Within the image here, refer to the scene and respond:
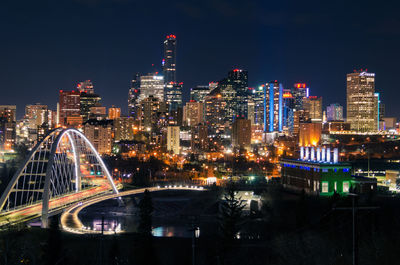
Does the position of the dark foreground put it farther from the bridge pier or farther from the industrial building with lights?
the industrial building with lights

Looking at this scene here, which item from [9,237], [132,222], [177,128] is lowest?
[132,222]

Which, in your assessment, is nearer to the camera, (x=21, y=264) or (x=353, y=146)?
(x=21, y=264)

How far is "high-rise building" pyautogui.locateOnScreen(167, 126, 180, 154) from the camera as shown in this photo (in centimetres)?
17144

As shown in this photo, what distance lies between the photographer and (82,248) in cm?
4172

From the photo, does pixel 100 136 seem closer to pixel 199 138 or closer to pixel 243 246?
pixel 199 138

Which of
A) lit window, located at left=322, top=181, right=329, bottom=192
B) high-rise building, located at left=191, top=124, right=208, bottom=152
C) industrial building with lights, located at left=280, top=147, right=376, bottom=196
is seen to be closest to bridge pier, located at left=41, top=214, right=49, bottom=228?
industrial building with lights, located at left=280, top=147, right=376, bottom=196

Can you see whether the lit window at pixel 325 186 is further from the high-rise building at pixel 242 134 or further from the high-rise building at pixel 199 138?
the high-rise building at pixel 242 134

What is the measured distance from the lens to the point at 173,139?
17362 centimetres

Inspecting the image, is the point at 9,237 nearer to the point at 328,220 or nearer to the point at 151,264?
the point at 151,264

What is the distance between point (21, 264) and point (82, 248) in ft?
29.9

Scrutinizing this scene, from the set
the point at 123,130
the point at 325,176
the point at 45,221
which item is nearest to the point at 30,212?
the point at 45,221

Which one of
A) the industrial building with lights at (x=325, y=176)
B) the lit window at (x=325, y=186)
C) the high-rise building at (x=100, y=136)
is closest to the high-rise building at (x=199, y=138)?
the high-rise building at (x=100, y=136)

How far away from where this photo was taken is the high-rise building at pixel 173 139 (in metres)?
171

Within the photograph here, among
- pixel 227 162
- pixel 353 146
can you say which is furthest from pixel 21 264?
pixel 353 146
